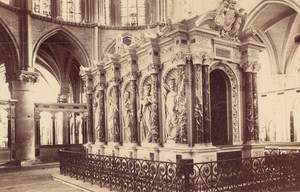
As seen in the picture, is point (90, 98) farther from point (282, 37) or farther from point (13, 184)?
point (282, 37)

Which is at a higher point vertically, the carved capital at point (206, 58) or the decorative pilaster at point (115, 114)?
the carved capital at point (206, 58)

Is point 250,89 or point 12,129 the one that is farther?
point 12,129

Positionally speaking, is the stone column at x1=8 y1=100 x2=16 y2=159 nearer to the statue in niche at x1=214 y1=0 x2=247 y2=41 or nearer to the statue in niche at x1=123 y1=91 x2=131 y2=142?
the statue in niche at x1=123 y1=91 x2=131 y2=142

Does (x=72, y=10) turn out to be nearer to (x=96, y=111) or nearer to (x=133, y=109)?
(x=96, y=111)

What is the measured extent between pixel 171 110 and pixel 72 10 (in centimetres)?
1423

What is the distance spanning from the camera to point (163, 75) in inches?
322

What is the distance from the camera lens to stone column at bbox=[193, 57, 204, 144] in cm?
720

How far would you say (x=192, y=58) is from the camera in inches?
290

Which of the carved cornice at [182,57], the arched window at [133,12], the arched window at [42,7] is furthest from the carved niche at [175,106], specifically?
the arched window at [133,12]

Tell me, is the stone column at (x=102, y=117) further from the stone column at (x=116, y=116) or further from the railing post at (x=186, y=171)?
the railing post at (x=186, y=171)

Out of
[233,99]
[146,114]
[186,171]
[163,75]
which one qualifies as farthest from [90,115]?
[186,171]

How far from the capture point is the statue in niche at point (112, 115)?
1017 centimetres

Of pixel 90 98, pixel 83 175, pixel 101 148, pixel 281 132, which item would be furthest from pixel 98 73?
pixel 281 132

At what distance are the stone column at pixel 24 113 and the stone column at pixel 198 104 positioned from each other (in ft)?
36.7
